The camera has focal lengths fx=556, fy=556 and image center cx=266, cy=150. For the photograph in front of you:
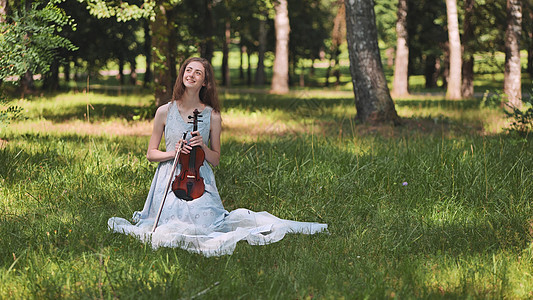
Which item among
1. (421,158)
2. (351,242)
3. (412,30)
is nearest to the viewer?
(351,242)

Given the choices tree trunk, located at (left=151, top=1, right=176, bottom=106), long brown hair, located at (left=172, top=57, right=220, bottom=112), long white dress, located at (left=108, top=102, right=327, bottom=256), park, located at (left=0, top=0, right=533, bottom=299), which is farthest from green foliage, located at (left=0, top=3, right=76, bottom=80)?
tree trunk, located at (left=151, top=1, right=176, bottom=106)

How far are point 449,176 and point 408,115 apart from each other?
20.9 feet

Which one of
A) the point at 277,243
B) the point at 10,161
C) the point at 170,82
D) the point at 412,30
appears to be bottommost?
the point at 277,243

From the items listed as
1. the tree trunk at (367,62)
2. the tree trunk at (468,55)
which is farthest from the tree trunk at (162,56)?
the tree trunk at (468,55)

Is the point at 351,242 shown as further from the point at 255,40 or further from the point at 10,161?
the point at 255,40

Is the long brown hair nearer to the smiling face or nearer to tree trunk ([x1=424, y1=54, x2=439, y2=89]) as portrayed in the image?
the smiling face

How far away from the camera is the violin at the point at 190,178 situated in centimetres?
434

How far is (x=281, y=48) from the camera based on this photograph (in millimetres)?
22484

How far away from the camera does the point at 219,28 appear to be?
117 ft

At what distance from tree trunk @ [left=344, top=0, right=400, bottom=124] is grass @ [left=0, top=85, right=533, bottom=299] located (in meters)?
1.53

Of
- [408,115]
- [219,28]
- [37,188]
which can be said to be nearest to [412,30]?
[219,28]

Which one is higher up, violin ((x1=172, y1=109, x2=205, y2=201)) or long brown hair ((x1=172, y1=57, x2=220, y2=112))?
long brown hair ((x1=172, y1=57, x2=220, y2=112))

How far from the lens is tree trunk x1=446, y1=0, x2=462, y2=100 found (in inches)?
720

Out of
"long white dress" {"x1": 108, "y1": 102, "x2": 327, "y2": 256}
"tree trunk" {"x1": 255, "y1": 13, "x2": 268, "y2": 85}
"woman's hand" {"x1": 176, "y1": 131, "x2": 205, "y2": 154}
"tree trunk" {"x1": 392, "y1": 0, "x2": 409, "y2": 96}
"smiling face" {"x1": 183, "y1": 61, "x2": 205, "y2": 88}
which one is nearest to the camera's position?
→ "long white dress" {"x1": 108, "y1": 102, "x2": 327, "y2": 256}
